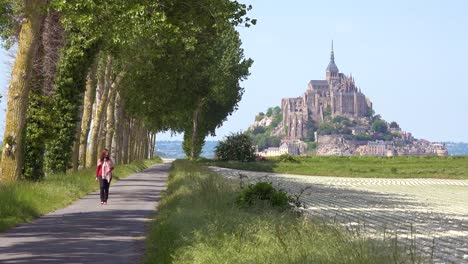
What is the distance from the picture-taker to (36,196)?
2483 cm

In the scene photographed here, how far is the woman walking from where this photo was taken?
1089 inches

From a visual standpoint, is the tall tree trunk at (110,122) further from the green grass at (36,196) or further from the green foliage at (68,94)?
the green grass at (36,196)

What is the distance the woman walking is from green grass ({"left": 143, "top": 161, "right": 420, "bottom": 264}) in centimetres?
1028

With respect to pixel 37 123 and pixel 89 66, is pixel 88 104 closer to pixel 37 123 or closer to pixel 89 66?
pixel 89 66

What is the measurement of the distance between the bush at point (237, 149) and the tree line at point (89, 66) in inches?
1145

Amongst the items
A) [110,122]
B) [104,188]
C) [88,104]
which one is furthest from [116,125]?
[104,188]

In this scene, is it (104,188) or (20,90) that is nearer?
(20,90)

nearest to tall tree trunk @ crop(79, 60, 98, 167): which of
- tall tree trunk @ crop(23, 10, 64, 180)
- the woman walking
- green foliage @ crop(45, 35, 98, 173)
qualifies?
green foliage @ crop(45, 35, 98, 173)

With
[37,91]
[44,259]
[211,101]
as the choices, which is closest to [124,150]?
[211,101]

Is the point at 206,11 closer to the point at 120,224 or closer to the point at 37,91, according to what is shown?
the point at 120,224

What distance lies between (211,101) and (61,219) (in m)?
73.2

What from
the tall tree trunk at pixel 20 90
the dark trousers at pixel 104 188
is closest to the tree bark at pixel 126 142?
the dark trousers at pixel 104 188

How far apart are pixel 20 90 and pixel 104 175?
4.04 metres

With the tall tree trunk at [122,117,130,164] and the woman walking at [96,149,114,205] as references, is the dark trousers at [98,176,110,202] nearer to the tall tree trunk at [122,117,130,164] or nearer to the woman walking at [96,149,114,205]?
the woman walking at [96,149,114,205]
